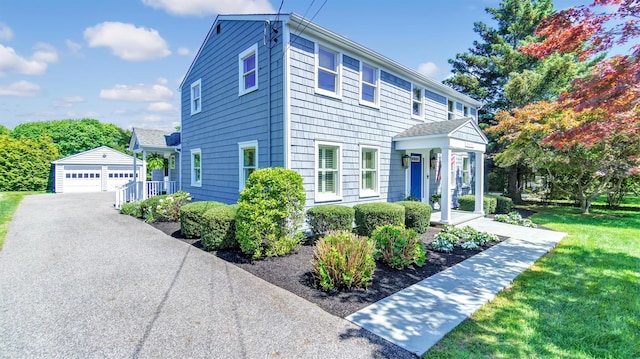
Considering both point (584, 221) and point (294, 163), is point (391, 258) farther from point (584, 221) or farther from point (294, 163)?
point (584, 221)

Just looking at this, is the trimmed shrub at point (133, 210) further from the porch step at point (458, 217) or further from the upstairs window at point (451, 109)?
the upstairs window at point (451, 109)

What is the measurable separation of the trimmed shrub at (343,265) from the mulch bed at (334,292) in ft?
0.43

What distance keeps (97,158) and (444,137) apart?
26.8m

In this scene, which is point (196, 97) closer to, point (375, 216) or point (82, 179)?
point (375, 216)

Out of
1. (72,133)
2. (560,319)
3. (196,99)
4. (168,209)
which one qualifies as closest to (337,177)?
(168,209)

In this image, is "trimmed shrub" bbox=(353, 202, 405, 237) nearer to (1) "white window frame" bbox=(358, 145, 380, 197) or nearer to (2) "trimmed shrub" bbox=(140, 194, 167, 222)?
(1) "white window frame" bbox=(358, 145, 380, 197)

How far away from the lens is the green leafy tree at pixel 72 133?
147 feet

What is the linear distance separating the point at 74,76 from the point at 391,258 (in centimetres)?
1602

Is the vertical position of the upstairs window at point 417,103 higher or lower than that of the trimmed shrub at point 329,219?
higher

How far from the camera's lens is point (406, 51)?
1069 cm

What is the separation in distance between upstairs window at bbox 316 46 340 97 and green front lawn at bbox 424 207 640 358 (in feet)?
21.0

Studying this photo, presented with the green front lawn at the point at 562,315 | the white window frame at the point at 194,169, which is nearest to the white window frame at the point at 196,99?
the white window frame at the point at 194,169

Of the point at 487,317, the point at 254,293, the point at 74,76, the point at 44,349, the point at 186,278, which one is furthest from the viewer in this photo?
the point at 74,76

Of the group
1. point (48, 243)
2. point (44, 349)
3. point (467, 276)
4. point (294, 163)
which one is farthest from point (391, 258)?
point (48, 243)
